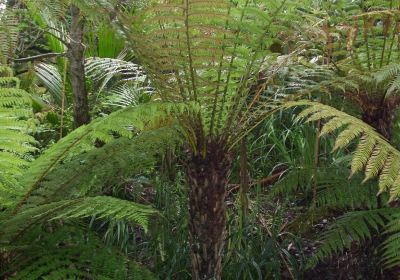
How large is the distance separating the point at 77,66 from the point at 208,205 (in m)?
1.41

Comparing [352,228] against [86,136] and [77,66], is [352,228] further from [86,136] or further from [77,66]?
[77,66]

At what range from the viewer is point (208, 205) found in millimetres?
2170

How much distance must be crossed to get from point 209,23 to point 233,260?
127 cm

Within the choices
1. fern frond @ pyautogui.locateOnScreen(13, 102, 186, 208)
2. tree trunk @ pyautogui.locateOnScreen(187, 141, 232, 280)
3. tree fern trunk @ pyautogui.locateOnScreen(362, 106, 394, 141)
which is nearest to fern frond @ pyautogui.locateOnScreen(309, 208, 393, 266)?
tree fern trunk @ pyautogui.locateOnScreen(362, 106, 394, 141)

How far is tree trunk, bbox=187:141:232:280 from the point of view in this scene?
217 centimetres

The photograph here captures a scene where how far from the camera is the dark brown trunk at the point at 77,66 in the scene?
3055 millimetres

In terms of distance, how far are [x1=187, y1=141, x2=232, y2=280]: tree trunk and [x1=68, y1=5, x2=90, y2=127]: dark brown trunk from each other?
1.23 m

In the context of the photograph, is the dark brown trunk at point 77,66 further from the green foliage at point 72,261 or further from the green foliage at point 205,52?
the green foliage at point 72,261

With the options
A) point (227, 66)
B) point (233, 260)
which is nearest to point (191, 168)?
point (227, 66)

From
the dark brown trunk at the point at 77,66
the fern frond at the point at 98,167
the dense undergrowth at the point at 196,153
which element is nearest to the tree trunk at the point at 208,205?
the dense undergrowth at the point at 196,153

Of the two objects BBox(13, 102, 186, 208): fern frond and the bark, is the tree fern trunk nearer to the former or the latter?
the bark

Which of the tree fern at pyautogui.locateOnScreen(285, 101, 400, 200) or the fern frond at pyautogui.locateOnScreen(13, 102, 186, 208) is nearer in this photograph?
the tree fern at pyautogui.locateOnScreen(285, 101, 400, 200)

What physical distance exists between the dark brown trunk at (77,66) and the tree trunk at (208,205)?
48.4 inches

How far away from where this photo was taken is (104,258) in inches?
68.9
